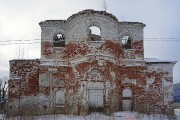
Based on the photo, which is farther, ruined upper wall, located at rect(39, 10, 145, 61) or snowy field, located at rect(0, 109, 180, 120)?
ruined upper wall, located at rect(39, 10, 145, 61)

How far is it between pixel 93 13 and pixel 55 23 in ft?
11.8

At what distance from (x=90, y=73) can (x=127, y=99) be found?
12.7 ft

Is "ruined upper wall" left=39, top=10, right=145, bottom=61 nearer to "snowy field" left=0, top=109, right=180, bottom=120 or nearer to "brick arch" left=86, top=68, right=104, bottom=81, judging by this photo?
"brick arch" left=86, top=68, right=104, bottom=81

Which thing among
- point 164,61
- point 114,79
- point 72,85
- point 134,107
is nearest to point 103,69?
point 114,79

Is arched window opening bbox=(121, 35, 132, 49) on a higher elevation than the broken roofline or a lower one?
lower

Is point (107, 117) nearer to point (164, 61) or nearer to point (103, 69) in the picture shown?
point (103, 69)

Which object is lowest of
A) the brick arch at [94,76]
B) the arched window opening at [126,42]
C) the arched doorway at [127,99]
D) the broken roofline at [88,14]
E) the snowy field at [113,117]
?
the snowy field at [113,117]

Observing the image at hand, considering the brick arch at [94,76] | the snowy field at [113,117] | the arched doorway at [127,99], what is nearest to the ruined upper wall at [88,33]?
the brick arch at [94,76]

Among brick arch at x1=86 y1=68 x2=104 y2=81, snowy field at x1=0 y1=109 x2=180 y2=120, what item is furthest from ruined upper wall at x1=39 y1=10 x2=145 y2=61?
snowy field at x1=0 y1=109 x2=180 y2=120

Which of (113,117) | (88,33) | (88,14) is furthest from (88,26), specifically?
(113,117)

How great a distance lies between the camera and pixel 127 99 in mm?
24484

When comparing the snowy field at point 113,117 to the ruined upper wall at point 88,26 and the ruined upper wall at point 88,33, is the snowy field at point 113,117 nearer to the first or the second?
the ruined upper wall at point 88,33

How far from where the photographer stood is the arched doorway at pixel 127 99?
2435cm

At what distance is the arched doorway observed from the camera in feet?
79.9
